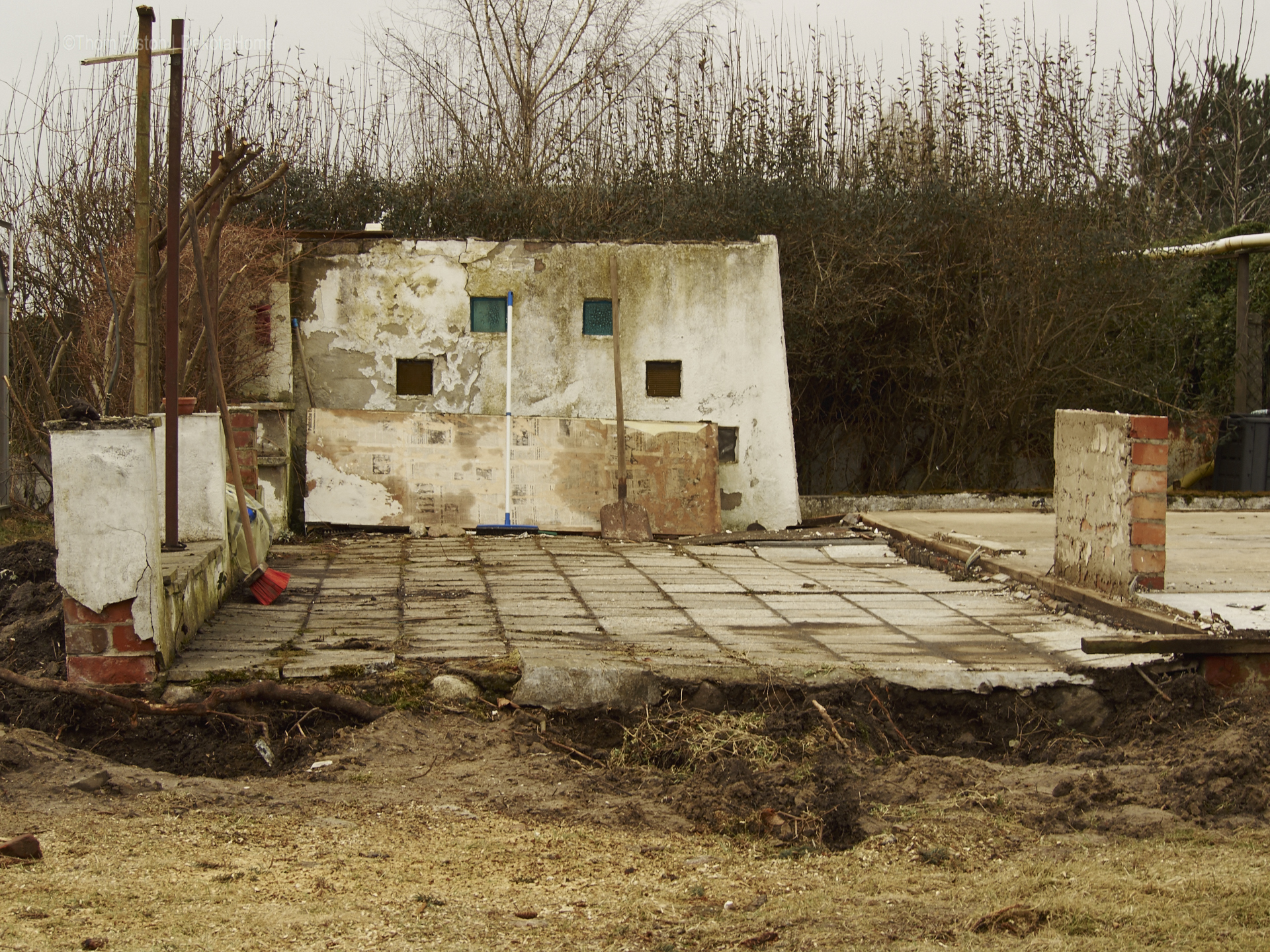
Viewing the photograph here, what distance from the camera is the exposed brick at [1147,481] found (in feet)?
17.2

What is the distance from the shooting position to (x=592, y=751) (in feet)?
12.9

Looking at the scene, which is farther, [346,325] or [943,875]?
[346,325]

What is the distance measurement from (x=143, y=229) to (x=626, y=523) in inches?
187

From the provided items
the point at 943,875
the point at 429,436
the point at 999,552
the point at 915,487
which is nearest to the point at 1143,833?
the point at 943,875

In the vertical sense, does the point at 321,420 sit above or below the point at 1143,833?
above

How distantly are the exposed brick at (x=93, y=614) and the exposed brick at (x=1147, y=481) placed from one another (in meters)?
4.34

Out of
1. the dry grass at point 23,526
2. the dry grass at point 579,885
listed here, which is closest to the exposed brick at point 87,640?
the dry grass at point 579,885

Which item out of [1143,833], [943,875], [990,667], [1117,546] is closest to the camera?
[943,875]

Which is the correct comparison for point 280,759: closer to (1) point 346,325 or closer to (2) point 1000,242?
(1) point 346,325

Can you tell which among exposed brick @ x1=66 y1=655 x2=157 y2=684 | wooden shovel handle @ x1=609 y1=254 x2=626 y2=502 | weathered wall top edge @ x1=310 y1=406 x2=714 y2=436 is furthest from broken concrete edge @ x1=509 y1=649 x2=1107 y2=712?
weathered wall top edge @ x1=310 y1=406 x2=714 y2=436

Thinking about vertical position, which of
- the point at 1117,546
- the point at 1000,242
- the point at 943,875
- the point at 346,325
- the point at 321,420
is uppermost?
the point at 1000,242

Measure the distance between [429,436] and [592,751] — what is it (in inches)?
238

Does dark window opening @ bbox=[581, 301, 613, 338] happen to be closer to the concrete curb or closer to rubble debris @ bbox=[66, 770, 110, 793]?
the concrete curb

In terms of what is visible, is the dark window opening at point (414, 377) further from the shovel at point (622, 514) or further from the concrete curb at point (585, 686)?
the concrete curb at point (585, 686)
